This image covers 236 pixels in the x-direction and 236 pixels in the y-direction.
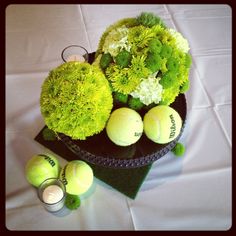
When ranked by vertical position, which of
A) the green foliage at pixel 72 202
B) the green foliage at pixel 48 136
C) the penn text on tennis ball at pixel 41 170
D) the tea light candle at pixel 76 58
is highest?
the tea light candle at pixel 76 58

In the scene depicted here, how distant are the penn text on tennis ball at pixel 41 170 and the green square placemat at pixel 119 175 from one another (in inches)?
3.2

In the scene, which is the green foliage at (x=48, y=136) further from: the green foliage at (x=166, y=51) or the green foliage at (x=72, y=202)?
the green foliage at (x=166, y=51)

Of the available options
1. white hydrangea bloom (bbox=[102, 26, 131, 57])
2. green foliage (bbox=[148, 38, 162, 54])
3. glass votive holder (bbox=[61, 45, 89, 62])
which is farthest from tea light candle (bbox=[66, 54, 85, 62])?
green foliage (bbox=[148, 38, 162, 54])

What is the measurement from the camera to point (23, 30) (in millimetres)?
985

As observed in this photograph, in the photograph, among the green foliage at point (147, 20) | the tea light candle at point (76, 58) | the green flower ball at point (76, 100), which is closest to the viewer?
the green flower ball at point (76, 100)

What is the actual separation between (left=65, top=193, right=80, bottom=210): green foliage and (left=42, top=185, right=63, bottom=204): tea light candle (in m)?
0.05

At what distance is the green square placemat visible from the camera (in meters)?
0.67

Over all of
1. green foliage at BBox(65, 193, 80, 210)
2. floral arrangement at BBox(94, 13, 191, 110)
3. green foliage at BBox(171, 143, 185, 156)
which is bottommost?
green foliage at BBox(171, 143, 185, 156)

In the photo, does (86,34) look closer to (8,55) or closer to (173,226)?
(8,55)

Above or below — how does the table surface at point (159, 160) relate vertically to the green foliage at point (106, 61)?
below

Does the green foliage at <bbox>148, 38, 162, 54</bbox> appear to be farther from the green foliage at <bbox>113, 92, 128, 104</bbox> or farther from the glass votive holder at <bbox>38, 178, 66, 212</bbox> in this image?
the glass votive holder at <bbox>38, 178, 66, 212</bbox>

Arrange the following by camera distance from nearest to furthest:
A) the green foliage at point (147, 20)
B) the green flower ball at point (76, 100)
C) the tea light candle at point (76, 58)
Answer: the green flower ball at point (76, 100) < the green foliage at point (147, 20) < the tea light candle at point (76, 58)

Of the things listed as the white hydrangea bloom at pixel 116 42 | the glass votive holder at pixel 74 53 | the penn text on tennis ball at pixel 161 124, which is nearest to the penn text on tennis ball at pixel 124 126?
the penn text on tennis ball at pixel 161 124

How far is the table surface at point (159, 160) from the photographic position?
0.64 metres
